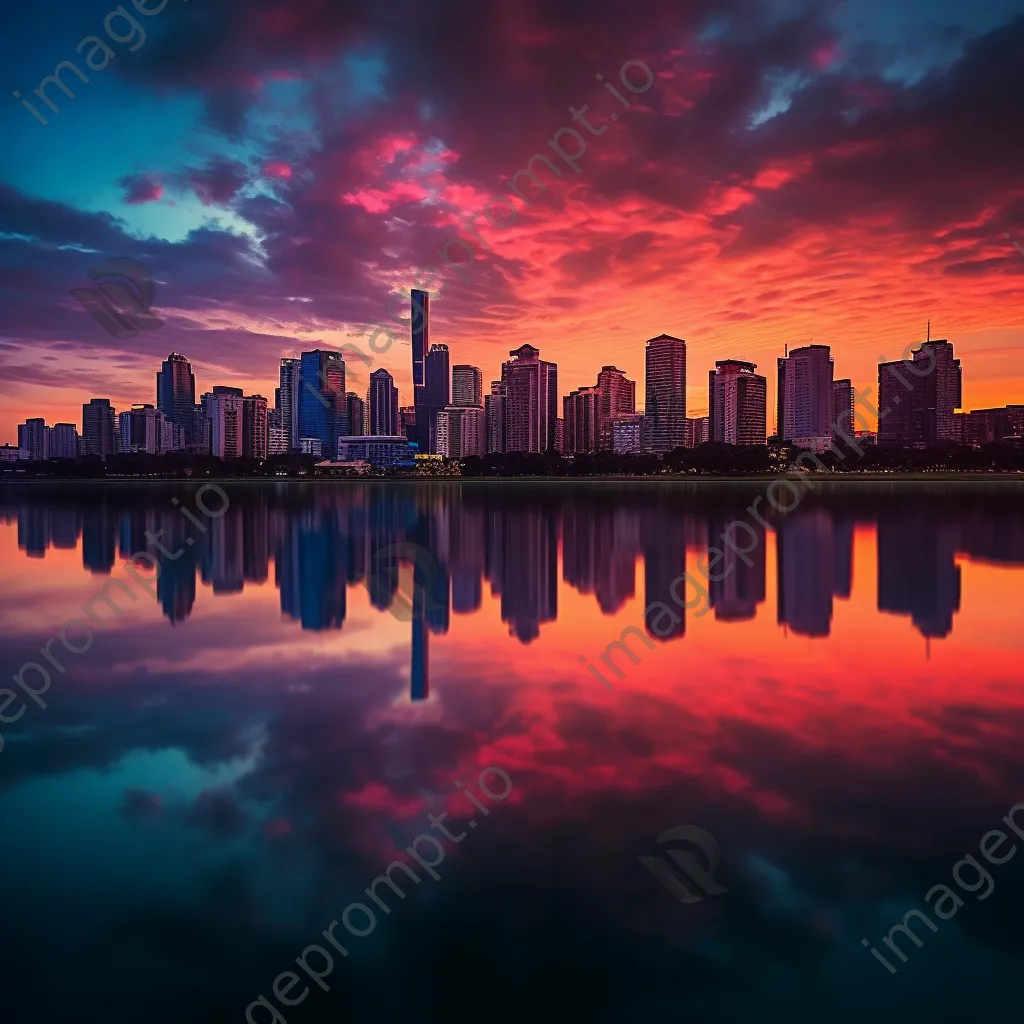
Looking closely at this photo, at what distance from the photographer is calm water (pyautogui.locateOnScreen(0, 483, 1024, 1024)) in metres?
5.19

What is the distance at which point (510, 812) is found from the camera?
7.56m

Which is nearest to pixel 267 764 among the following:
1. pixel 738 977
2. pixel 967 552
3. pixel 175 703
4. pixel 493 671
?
pixel 175 703

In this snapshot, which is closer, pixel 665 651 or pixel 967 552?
pixel 665 651

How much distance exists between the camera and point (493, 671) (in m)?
13.1

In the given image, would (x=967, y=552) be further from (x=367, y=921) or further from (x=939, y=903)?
(x=367, y=921)

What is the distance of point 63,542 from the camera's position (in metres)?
39.2

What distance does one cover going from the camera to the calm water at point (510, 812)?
519 centimetres

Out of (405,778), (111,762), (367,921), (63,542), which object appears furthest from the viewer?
(63,542)

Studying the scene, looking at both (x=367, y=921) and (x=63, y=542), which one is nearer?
(x=367, y=921)

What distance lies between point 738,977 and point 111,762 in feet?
26.7

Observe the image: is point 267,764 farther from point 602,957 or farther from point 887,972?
point 887,972

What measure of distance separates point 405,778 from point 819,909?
4.74 meters

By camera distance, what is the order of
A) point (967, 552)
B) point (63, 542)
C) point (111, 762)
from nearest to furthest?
point (111, 762)
point (967, 552)
point (63, 542)

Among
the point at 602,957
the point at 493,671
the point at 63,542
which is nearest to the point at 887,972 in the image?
the point at 602,957
